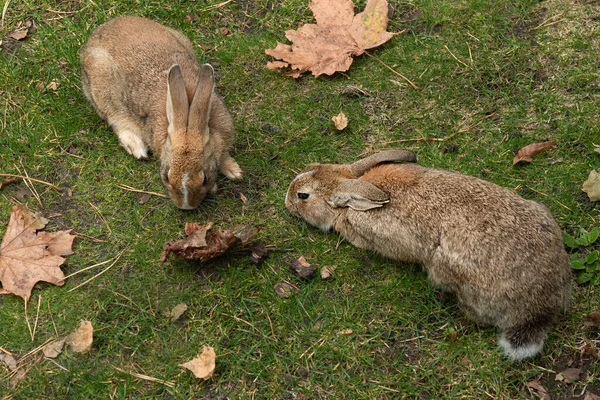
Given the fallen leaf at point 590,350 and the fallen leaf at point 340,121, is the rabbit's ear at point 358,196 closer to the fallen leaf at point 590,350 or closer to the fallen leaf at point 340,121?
the fallen leaf at point 340,121

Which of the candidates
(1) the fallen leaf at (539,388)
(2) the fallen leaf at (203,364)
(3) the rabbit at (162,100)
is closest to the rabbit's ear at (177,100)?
(3) the rabbit at (162,100)

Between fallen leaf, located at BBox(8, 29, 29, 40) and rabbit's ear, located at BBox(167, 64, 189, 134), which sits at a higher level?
rabbit's ear, located at BBox(167, 64, 189, 134)

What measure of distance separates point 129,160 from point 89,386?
1.85 metres

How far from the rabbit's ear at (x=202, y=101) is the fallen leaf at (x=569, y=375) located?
2.66 m

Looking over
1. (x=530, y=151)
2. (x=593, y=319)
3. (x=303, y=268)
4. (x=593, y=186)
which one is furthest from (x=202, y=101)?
(x=593, y=319)

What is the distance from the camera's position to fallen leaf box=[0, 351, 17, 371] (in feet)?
13.3

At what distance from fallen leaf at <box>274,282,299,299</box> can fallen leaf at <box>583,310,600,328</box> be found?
1758 millimetres

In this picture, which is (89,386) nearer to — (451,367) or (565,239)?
(451,367)

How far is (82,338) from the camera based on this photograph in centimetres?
413

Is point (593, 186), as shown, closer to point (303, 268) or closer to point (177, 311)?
point (303, 268)

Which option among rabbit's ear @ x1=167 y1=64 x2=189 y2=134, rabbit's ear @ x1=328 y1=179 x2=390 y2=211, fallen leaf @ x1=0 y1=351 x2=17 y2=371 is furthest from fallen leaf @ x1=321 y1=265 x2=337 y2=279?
fallen leaf @ x1=0 y1=351 x2=17 y2=371

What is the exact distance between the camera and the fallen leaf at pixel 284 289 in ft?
14.2

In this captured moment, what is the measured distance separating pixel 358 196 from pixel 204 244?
1040 millimetres

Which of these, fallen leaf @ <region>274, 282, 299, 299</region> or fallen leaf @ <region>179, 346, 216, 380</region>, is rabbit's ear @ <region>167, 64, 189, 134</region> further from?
fallen leaf @ <region>179, 346, 216, 380</region>
